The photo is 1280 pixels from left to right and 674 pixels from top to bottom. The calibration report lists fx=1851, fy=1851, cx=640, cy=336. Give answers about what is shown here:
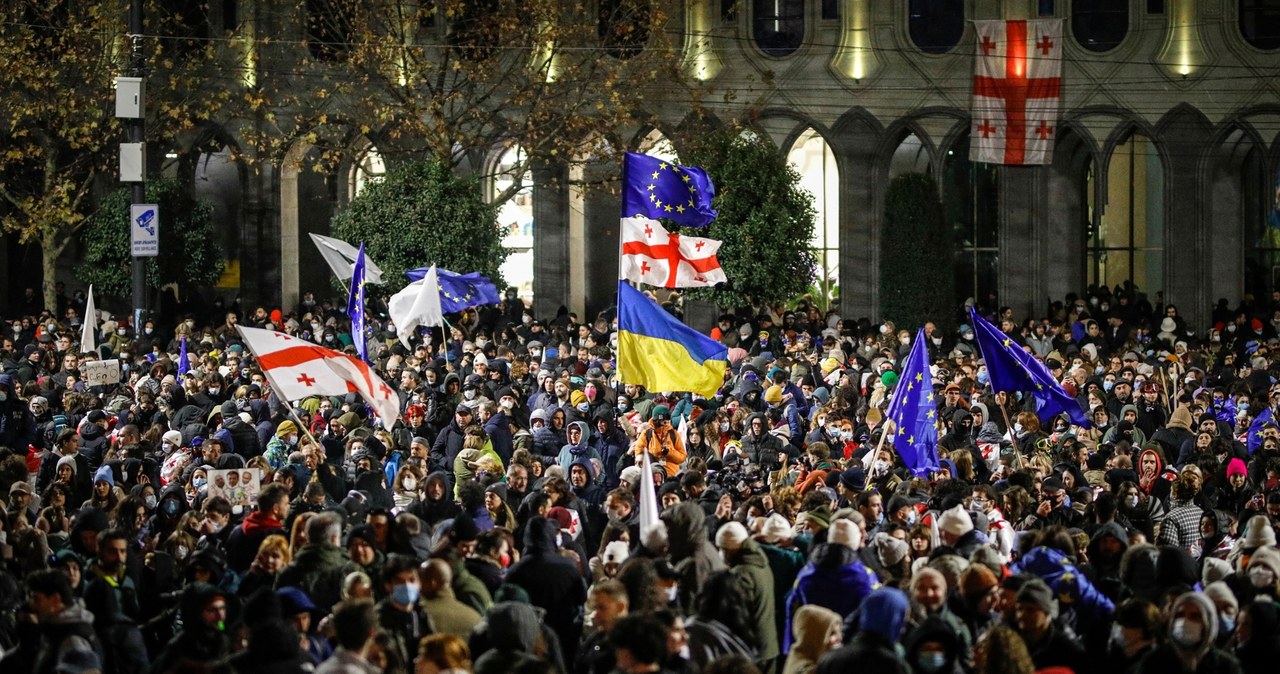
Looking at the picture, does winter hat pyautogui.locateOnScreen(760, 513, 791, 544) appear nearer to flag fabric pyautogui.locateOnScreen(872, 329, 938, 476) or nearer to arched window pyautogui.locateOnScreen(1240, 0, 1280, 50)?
flag fabric pyautogui.locateOnScreen(872, 329, 938, 476)

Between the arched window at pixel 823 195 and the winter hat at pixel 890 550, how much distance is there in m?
25.2

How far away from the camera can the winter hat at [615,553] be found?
11.0 metres

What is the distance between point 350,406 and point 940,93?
59.6 feet

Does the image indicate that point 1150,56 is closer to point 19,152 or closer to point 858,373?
point 858,373

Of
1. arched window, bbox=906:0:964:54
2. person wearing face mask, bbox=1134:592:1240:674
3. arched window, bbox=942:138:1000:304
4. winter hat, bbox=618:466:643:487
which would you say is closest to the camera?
person wearing face mask, bbox=1134:592:1240:674

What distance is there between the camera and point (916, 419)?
50.2ft

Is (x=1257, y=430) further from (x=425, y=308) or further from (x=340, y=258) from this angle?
(x=340, y=258)

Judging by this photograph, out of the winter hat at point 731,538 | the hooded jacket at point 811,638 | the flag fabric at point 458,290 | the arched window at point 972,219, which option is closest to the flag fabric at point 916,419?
the winter hat at point 731,538

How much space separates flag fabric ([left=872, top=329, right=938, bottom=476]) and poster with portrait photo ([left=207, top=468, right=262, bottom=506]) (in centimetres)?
516

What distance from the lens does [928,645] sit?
26.3 feet

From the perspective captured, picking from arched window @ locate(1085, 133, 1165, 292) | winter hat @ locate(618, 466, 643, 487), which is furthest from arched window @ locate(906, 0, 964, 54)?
winter hat @ locate(618, 466, 643, 487)

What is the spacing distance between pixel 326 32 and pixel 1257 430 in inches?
847

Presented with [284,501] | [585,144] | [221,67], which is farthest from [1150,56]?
[284,501]

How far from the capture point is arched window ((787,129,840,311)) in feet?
118
